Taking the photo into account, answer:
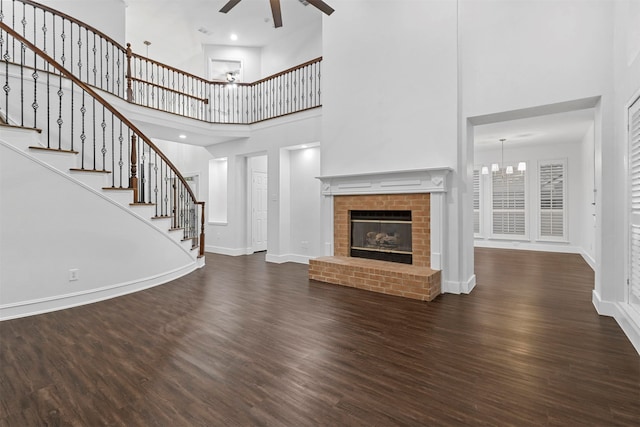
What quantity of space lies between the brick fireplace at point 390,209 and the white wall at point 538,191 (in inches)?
194

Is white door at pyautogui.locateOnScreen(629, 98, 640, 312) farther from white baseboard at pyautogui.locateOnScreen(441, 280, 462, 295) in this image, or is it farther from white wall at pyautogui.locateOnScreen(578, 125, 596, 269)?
white wall at pyautogui.locateOnScreen(578, 125, 596, 269)

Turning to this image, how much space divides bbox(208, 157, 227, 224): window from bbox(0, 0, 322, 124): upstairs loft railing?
123 centimetres

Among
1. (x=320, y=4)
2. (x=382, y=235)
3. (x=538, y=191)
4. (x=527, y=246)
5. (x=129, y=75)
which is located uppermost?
(x=129, y=75)

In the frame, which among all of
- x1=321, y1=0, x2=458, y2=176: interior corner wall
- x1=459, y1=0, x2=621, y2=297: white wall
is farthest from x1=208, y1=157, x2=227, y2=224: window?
x1=459, y1=0, x2=621, y2=297: white wall

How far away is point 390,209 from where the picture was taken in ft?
15.6

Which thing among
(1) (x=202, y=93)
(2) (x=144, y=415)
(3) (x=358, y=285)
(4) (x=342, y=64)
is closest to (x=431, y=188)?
(3) (x=358, y=285)

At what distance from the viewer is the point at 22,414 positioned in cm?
170

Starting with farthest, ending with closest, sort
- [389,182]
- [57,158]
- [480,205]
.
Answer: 1. [480,205]
2. [389,182]
3. [57,158]

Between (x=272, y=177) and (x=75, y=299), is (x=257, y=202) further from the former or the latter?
(x=75, y=299)

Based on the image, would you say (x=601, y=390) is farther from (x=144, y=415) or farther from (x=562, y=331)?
(x=144, y=415)

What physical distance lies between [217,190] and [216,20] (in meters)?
4.10

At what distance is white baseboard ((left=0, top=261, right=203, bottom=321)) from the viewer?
325cm

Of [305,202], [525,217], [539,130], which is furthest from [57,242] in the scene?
[525,217]

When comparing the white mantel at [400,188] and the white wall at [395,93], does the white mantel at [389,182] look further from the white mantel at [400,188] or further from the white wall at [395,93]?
the white wall at [395,93]
